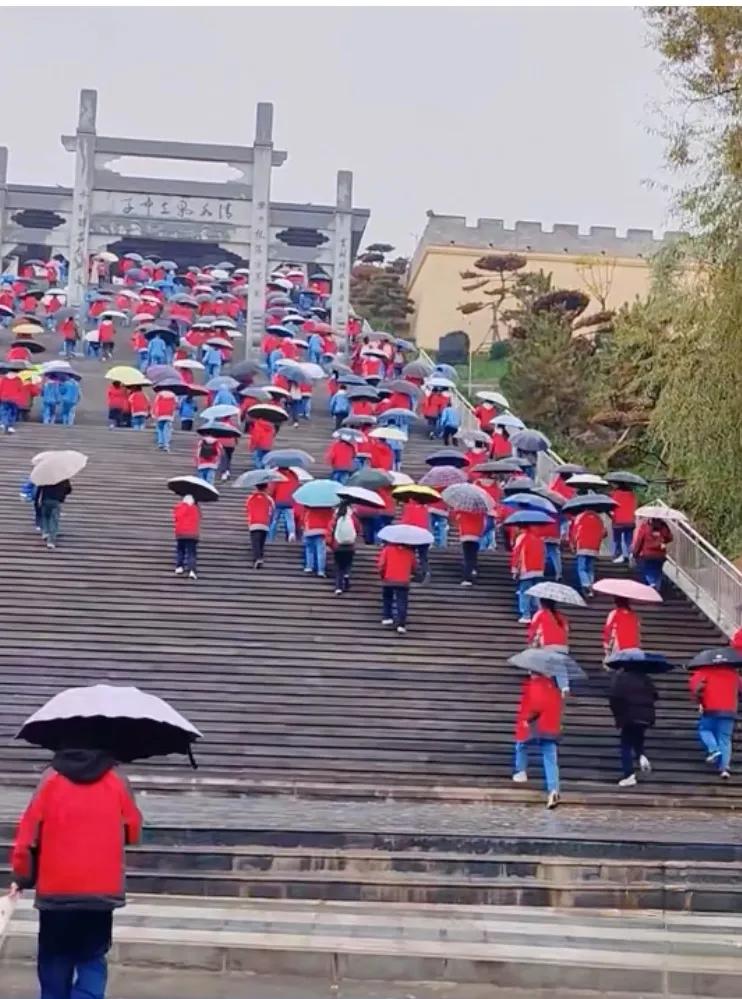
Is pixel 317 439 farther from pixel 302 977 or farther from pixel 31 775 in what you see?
pixel 302 977

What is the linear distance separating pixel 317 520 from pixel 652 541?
4.03 metres

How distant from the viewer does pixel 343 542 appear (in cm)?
1584

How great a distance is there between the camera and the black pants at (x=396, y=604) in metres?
15.3

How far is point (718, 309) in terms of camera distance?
1458 cm

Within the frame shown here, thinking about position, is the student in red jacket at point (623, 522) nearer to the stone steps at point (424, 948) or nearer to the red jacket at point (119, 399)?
the red jacket at point (119, 399)

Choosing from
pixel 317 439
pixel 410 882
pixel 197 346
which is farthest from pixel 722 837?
pixel 197 346

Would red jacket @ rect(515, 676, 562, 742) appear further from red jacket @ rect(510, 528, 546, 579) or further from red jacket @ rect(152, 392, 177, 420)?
red jacket @ rect(152, 392, 177, 420)

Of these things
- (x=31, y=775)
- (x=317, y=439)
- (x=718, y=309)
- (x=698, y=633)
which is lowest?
(x=31, y=775)

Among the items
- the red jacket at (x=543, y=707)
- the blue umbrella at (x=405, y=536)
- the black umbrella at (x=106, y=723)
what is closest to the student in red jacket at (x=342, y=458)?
the blue umbrella at (x=405, y=536)

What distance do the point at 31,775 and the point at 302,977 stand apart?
16.1ft

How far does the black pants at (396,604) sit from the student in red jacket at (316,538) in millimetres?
1274

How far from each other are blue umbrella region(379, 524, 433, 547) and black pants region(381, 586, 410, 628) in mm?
621

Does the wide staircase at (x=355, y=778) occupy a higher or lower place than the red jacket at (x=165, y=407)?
lower

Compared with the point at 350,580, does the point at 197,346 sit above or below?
above
